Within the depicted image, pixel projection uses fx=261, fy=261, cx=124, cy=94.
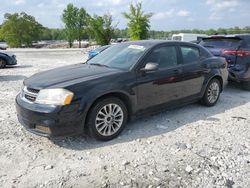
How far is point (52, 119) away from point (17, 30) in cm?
5927

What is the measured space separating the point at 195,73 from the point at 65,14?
52.7 metres

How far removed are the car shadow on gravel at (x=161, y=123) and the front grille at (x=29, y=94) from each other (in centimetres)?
74

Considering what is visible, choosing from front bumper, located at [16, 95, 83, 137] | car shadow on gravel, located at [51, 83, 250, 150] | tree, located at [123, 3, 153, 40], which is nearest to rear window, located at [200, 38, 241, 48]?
car shadow on gravel, located at [51, 83, 250, 150]

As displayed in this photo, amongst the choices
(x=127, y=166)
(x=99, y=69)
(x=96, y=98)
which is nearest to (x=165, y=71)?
(x=99, y=69)

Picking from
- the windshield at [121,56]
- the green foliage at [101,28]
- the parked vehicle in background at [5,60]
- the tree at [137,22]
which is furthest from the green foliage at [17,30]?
the windshield at [121,56]

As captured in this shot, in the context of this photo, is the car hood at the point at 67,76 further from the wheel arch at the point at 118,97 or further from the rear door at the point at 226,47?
the rear door at the point at 226,47

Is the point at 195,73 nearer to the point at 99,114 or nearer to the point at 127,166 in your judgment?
the point at 99,114

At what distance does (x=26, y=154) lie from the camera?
12.2ft

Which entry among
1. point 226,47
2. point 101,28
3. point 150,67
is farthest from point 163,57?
point 101,28

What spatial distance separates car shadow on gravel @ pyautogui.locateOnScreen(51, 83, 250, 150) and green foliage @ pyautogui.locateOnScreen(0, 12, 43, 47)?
57226 mm

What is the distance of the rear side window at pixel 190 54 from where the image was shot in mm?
5211

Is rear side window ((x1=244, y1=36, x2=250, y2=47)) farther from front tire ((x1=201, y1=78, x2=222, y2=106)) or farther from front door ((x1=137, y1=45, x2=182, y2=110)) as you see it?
front door ((x1=137, y1=45, x2=182, y2=110))

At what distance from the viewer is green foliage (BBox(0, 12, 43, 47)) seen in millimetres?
56406

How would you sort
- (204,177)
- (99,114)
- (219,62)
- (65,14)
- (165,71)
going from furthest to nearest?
(65,14), (219,62), (165,71), (99,114), (204,177)
